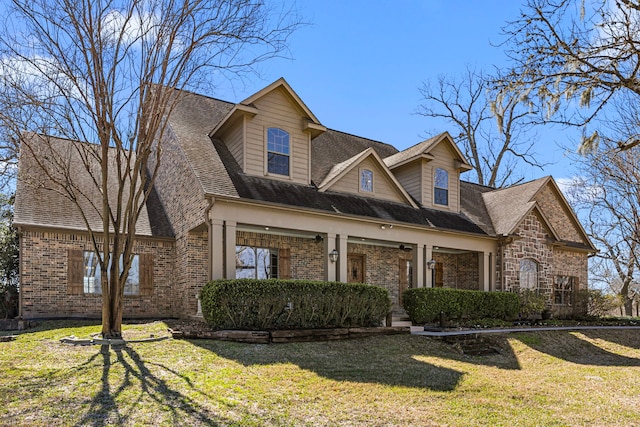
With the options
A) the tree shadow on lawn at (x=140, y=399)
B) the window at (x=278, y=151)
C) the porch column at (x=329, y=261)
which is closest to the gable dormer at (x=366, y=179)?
the window at (x=278, y=151)

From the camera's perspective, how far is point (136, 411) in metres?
5.72

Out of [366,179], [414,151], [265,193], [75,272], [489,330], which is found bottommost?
[489,330]

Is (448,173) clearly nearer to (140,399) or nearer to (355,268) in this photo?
(355,268)

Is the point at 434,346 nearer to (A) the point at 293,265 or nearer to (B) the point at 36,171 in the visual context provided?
(A) the point at 293,265

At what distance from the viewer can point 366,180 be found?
54.6 feet

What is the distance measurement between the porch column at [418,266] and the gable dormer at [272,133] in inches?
164

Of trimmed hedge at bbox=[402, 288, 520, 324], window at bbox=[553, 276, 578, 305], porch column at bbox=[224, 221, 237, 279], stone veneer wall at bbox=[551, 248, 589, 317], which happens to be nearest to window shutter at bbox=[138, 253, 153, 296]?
porch column at bbox=[224, 221, 237, 279]

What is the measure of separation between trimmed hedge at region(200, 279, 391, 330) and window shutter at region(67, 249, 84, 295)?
14.8 feet

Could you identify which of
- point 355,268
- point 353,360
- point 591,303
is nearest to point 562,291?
point 591,303

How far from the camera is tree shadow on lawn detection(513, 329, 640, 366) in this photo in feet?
39.7

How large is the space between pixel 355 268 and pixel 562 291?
939cm

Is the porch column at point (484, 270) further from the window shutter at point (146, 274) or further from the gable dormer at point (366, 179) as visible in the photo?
the window shutter at point (146, 274)

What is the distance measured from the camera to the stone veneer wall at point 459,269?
1878cm

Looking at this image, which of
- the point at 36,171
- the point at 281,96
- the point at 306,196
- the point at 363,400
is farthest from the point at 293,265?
the point at 363,400
